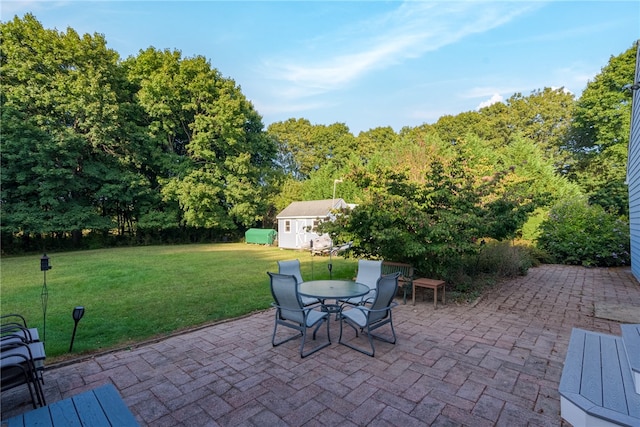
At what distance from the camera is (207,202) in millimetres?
21000

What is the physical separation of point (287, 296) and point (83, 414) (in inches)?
86.2

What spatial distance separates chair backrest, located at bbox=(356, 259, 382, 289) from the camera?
4957 millimetres

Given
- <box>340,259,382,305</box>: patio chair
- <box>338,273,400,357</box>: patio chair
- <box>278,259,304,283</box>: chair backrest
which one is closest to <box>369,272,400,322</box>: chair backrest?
<box>338,273,400,357</box>: patio chair

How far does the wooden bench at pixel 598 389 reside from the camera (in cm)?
199

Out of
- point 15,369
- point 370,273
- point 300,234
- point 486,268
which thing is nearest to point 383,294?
point 370,273

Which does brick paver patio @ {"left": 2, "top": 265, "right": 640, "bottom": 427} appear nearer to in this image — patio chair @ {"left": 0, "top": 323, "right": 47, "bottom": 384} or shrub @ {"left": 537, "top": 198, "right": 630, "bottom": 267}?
patio chair @ {"left": 0, "top": 323, "right": 47, "bottom": 384}

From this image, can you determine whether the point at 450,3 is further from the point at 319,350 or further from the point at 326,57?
the point at 319,350

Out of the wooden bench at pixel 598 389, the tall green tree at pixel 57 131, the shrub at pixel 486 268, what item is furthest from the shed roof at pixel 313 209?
the wooden bench at pixel 598 389

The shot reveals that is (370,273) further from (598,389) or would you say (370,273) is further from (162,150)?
(162,150)

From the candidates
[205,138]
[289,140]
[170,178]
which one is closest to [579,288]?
[205,138]

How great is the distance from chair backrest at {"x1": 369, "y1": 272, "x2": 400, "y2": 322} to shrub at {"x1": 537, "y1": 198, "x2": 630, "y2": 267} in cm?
1056

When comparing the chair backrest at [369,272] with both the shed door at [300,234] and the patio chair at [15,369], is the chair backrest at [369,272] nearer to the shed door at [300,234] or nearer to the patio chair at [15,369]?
the patio chair at [15,369]

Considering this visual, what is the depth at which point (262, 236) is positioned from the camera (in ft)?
71.4

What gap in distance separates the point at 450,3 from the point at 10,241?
78.5ft
